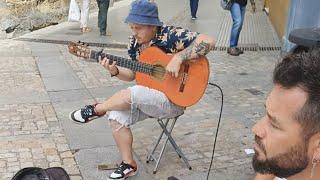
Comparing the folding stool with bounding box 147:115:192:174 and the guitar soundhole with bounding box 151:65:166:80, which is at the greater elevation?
the guitar soundhole with bounding box 151:65:166:80

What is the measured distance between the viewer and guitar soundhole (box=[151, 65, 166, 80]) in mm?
3736

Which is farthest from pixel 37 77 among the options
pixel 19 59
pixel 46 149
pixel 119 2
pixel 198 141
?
pixel 119 2

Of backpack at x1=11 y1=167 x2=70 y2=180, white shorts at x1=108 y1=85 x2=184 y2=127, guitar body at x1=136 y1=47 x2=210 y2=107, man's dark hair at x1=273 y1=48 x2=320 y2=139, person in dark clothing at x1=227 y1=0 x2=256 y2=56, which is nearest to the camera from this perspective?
man's dark hair at x1=273 y1=48 x2=320 y2=139

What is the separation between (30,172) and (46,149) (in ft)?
6.56

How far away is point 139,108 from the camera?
3633mm

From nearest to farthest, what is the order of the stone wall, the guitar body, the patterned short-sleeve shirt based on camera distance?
the guitar body, the patterned short-sleeve shirt, the stone wall

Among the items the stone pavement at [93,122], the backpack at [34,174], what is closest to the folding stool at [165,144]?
the stone pavement at [93,122]

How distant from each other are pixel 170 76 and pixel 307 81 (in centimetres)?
217

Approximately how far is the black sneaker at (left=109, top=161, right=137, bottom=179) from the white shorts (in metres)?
0.34

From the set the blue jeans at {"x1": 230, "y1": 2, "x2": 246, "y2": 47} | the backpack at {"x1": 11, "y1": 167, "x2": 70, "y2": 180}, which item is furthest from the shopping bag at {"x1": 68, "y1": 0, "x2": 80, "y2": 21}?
the backpack at {"x1": 11, "y1": 167, "x2": 70, "y2": 180}

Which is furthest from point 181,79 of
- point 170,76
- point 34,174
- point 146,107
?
point 34,174

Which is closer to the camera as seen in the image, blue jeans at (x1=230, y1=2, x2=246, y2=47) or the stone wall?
blue jeans at (x1=230, y1=2, x2=246, y2=47)

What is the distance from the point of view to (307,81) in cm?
155

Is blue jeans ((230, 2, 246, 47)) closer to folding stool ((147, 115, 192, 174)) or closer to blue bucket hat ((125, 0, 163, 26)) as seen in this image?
folding stool ((147, 115, 192, 174))
